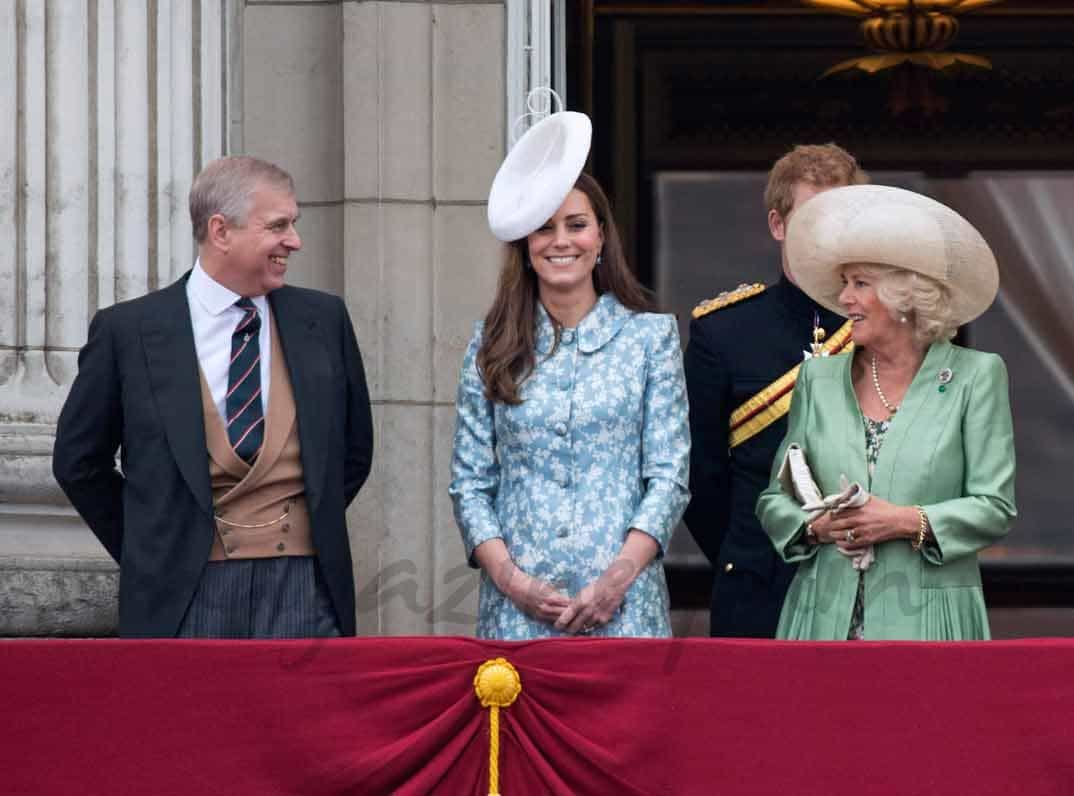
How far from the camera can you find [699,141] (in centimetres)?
1002

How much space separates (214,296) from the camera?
5750 mm

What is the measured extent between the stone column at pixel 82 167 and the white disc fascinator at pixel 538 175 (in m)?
1.92

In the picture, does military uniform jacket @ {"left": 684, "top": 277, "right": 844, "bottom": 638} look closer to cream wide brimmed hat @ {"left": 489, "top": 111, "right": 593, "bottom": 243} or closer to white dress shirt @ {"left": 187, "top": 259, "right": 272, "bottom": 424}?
cream wide brimmed hat @ {"left": 489, "top": 111, "right": 593, "bottom": 243}

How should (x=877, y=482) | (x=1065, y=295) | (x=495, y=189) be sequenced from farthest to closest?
(x=1065, y=295), (x=495, y=189), (x=877, y=482)

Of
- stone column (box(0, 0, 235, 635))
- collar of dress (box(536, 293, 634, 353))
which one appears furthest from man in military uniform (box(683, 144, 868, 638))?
stone column (box(0, 0, 235, 635))

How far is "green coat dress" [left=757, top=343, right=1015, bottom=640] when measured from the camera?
534cm

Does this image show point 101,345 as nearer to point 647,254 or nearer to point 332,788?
point 332,788

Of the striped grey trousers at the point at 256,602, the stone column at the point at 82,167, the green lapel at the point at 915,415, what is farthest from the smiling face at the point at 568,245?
the stone column at the point at 82,167

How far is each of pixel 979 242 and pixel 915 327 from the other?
23 centimetres

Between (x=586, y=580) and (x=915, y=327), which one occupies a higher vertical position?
(x=915, y=327)

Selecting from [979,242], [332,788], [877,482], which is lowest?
[332,788]

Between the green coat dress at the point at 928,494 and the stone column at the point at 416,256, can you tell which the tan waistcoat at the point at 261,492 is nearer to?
the green coat dress at the point at 928,494

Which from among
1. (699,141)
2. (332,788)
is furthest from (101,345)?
(699,141)

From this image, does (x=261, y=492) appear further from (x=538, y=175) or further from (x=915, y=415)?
(x=915, y=415)
